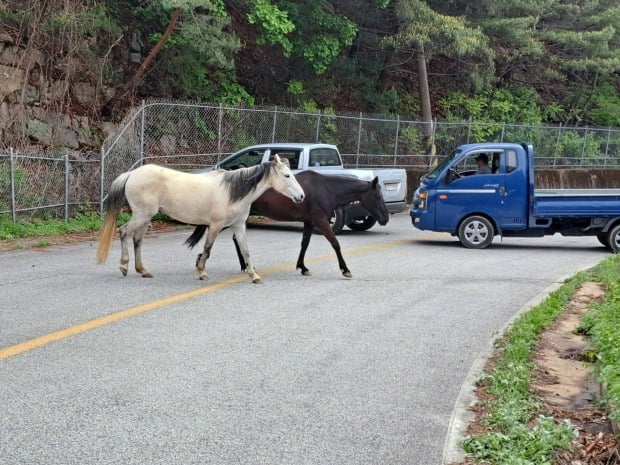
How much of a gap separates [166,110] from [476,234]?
8.78 metres

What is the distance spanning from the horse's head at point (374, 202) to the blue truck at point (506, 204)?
11.8 ft

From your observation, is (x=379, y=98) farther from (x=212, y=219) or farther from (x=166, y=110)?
(x=212, y=219)

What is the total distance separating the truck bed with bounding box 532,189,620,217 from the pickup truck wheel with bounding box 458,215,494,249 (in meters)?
1.03

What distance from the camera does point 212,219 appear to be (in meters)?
11.7

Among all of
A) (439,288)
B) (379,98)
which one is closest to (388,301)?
(439,288)

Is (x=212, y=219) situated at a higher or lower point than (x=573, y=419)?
higher

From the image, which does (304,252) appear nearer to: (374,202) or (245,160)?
(374,202)

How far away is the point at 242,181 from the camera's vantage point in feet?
38.5

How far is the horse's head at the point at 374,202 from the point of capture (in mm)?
13598

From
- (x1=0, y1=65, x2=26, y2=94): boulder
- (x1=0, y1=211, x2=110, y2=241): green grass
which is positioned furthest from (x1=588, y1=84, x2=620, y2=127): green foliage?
(x1=0, y1=211, x2=110, y2=241): green grass

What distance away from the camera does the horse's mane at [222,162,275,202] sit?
11703 millimetres

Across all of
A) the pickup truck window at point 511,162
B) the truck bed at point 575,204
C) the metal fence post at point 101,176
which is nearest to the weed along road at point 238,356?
the truck bed at point 575,204

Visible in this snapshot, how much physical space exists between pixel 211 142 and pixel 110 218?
1162 cm

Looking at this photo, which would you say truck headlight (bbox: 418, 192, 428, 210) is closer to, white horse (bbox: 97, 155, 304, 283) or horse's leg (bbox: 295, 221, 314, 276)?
horse's leg (bbox: 295, 221, 314, 276)
